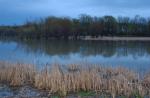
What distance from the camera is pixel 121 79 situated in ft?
35.7

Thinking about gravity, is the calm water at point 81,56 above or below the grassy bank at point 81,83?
below

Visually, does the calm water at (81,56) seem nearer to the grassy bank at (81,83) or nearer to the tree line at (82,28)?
the grassy bank at (81,83)

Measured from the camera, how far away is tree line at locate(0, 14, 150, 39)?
217 ft

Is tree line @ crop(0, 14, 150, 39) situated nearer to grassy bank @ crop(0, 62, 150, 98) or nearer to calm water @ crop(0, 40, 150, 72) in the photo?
calm water @ crop(0, 40, 150, 72)

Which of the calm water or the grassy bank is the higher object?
the grassy bank

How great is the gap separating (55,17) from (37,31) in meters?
8.23

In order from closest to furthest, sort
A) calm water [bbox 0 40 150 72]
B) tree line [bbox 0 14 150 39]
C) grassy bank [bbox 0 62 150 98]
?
1. grassy bank [bbox 0 62 150 98]
2. calm water [bbox 0 40 150 72]
3. tree line [bbox 0 14 150 39]

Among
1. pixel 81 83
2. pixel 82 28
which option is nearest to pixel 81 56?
pixel 81 83

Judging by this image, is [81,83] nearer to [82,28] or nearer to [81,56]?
[81,56]

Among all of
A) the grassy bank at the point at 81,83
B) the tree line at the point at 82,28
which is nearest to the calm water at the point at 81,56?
the grassy bank at the point at 81,83

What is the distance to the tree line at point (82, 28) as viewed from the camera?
217 feet

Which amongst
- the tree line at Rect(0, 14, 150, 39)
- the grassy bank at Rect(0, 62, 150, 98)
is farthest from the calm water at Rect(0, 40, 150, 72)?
the tree line at Rect(0, 14, 150, 39)

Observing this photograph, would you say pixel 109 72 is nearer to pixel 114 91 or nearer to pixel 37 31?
pixel 114 91

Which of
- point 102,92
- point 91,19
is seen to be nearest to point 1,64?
→ point 102,92
